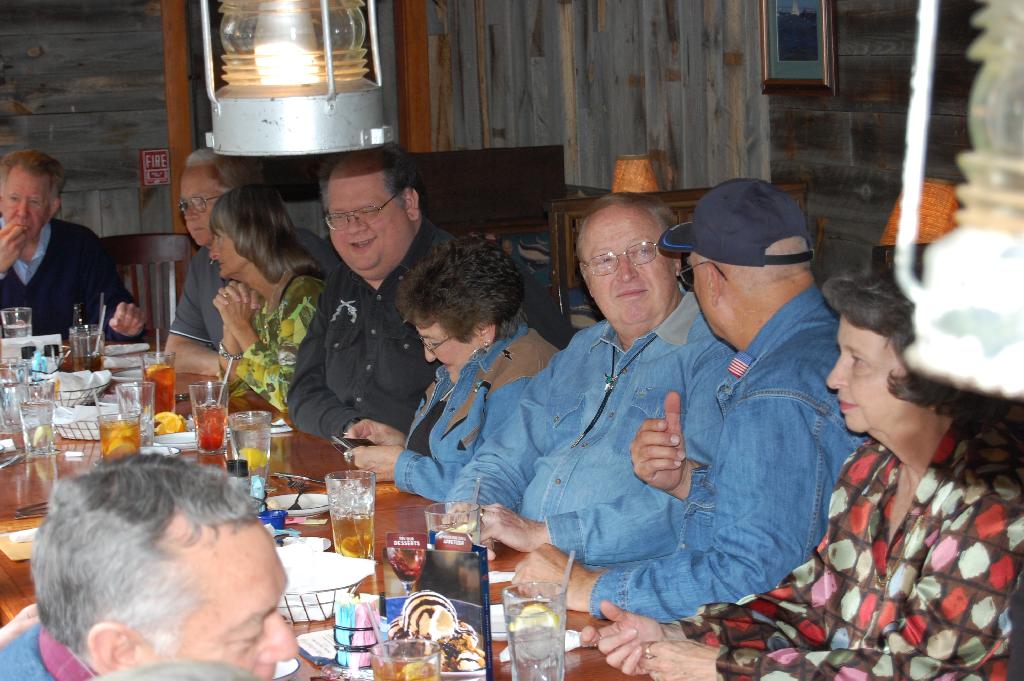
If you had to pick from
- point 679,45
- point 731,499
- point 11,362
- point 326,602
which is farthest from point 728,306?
point 679,45

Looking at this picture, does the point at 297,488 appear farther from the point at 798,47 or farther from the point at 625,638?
the point at 798,47

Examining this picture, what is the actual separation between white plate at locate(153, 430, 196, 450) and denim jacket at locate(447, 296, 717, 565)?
745 millimetres

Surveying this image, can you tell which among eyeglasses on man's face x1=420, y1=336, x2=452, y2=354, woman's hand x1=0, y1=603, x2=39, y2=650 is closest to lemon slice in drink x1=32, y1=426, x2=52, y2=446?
eyeglasses on man's face x1=420, y1=336, x2=452, y2=354

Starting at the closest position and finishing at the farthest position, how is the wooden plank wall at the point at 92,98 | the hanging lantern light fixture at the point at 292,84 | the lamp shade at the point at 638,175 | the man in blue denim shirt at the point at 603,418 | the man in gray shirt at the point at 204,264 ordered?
the hanging lantern light fixture at the point at 292,84, the man in blue denim shirt at the point at 603,418, the man in gray shirt at the point at 204,264, the lamp shade at the point at 638,175, the wooden plank wall at the point at 92,98

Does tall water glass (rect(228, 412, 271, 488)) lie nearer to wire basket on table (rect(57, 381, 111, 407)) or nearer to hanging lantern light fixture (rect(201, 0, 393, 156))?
hanging lantern light fixture (rect(201, 0, 393, 156))

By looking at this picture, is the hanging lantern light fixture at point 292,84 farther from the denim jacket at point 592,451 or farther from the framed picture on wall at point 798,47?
the framed picture on wall at point 798,47

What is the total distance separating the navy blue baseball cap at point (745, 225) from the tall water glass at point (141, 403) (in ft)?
4.22

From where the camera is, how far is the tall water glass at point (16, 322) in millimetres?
3949

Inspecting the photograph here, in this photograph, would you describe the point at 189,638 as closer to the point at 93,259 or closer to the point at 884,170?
the point at 884,170

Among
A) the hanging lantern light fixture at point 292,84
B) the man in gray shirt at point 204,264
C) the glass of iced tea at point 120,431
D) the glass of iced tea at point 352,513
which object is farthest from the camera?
the man in gray shirt at point 204,264

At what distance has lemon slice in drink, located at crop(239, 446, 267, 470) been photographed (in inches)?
103

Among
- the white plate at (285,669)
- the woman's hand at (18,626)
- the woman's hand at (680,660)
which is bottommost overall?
the woman's hand at (680,660)

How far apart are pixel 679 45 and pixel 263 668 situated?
4.00 meters

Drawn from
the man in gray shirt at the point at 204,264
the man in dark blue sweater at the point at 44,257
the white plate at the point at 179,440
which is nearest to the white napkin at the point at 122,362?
the man in gray shirt at the point at 204,264
